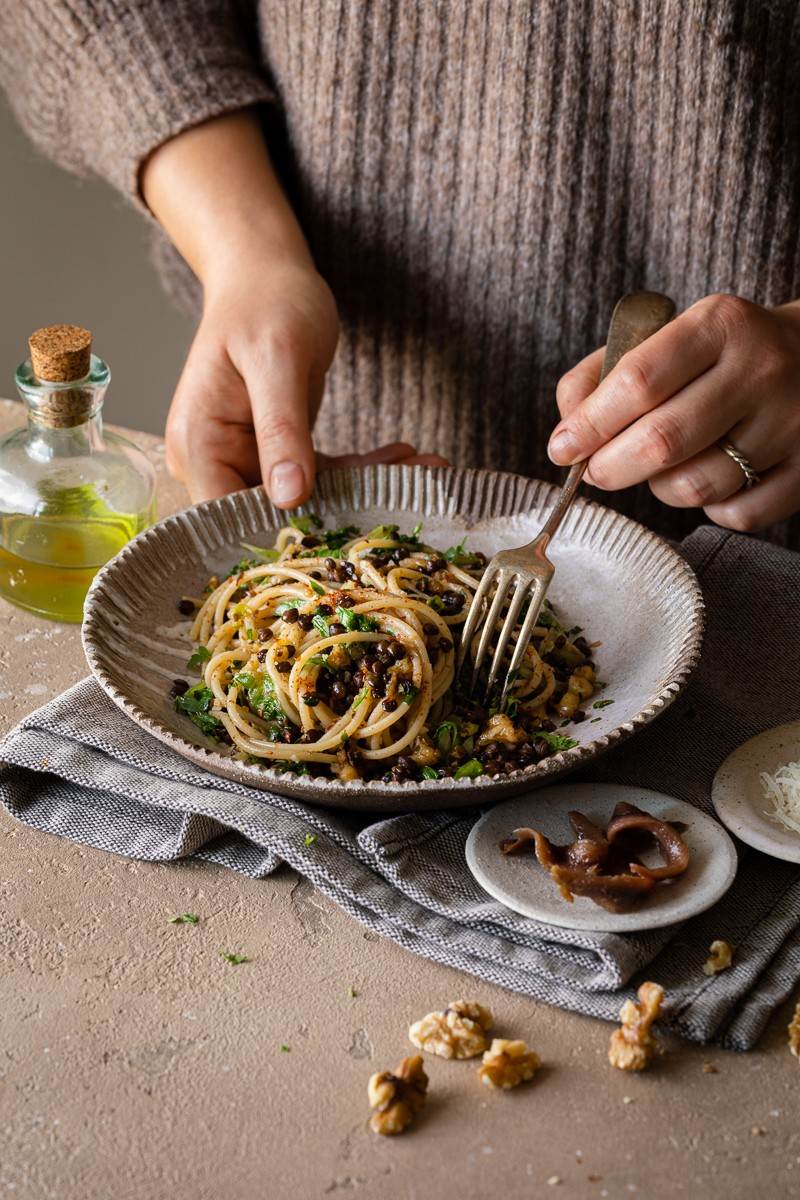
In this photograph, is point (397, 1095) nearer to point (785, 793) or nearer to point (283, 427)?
point (785, 793)

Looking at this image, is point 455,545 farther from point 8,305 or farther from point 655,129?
point 8,305

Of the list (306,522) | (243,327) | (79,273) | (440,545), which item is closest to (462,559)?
(440,545)

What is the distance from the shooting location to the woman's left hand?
7.67 feet

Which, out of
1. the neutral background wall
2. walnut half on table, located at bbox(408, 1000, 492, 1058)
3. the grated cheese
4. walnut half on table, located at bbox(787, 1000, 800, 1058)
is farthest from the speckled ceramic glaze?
the neutral background wall

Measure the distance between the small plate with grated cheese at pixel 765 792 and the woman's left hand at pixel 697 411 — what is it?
54 centimetres

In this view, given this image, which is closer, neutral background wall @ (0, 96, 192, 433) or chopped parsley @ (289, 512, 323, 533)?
chopped parsley @ (289, 512, 323, 533)

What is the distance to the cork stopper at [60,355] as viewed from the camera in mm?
2447

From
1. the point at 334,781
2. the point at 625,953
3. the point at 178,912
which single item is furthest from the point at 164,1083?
the point at 625,953

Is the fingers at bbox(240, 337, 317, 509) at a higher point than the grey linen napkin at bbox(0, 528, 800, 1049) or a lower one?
higher

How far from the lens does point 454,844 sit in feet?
6.61

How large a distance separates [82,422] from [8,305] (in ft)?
13.3

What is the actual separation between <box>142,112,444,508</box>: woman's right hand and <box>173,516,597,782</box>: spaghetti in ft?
1.06

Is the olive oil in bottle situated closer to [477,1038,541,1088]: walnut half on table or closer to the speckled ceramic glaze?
the speckled ceramic glaze

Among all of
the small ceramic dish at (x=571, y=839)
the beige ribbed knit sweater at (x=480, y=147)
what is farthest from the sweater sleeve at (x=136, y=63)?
the small ceramic dish at (x=571, y=839)
